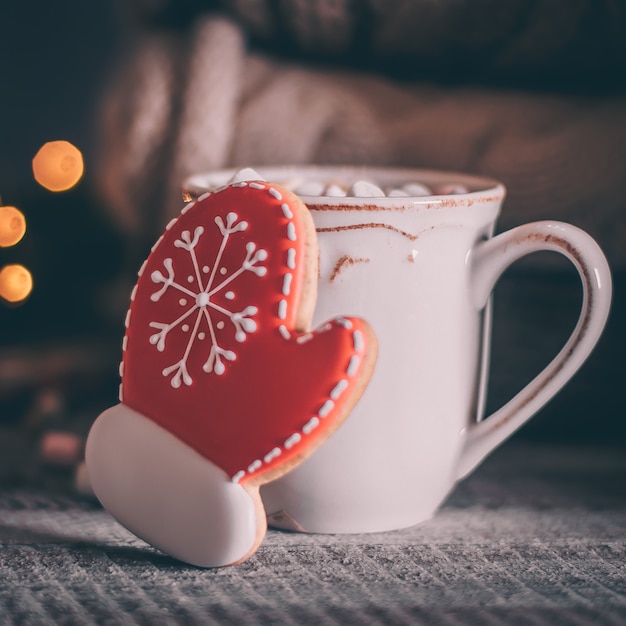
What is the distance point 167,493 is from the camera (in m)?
0.47

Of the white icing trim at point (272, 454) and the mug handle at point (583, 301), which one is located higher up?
the mug handle at point (583, 301)

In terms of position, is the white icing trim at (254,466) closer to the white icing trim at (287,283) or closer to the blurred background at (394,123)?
the white icing trim at (287,283)

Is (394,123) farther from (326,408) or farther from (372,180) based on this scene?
(326,408)

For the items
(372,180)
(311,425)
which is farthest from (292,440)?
(372,180)

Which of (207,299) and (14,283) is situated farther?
(14,283)

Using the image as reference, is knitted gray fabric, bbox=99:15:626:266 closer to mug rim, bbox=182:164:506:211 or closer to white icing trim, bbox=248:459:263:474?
mug rim, bbox=182:164:506:211

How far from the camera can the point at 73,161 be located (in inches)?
29.6

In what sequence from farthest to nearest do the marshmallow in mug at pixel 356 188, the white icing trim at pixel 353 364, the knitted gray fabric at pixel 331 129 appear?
1. the knitted gray fabric at pixel 331 129
2. the marshmallow in mug at pixel 356 188
3. the white icing trim at pixel 353 364

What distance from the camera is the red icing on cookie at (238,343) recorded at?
0.43 meters

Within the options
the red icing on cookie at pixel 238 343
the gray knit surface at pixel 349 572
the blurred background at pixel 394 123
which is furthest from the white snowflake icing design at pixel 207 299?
the blurred background at pixel 394 123

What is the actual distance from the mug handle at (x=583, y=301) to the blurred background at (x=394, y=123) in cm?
13

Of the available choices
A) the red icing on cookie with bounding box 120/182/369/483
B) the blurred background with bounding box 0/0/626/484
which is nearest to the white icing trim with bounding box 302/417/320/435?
the red icing on cookie with bounding box 120/182/369/483

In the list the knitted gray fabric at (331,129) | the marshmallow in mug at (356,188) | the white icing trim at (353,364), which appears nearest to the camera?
the white icing trim at (353,364)

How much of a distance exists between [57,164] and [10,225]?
0.07 m
